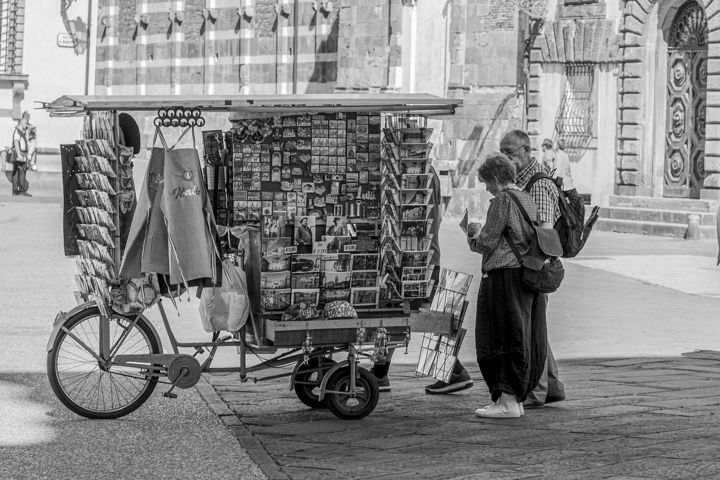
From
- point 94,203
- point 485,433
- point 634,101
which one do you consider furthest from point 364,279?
point 634,101

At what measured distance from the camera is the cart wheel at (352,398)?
8.35 m

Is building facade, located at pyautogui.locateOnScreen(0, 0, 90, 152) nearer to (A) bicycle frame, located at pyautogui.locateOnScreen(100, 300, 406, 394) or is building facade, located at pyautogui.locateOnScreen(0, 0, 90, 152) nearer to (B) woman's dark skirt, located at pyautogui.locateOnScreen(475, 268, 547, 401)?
(A) bicycle frame, located at pyautogui.locateOnScreen(100, 300, 406, 394)

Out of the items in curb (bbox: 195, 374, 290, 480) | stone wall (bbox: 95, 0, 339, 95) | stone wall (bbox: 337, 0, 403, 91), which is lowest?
curb (bbox: 195, 374, 290, 480)

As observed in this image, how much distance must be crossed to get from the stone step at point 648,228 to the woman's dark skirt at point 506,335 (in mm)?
16674

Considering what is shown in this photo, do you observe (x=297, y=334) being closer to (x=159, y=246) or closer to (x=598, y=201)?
(x=159, y=246)

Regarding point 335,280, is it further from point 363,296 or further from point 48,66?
point 48,66

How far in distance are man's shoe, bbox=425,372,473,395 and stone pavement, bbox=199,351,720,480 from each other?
2.2 inches

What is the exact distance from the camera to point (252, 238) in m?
8.41

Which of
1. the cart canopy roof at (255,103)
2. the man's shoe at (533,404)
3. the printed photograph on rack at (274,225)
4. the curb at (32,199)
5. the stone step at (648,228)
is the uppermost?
the cart canopy roof at (255,103)

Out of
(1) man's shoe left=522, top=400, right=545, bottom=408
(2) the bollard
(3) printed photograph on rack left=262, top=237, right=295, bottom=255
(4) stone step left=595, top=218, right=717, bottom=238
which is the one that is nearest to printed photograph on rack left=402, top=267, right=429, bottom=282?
(3) printed photograph on rack left=262, top=237, right=295, bottom=255

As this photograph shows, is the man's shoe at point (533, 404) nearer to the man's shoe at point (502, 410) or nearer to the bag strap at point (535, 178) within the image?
the man's shoe at point (502, 410)

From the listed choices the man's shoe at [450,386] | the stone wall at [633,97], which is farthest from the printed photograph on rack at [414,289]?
the stone wall at [633,97]

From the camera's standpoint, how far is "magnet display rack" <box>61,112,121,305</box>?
26.9ft

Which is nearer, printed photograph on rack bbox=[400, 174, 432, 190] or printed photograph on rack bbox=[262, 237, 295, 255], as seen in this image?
printed photograph on rack bbox=[262, 237, 295, 255]
